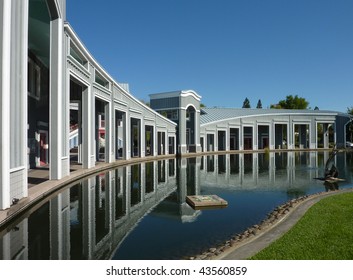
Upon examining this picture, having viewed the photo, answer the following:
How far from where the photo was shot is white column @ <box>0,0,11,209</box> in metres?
10.5

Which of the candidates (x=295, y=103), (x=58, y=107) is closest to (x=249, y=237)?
(x=58, y=107)

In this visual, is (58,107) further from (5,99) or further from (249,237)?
(249,237)

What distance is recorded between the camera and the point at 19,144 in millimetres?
12180

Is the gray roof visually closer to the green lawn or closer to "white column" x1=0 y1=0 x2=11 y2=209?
the green lawn

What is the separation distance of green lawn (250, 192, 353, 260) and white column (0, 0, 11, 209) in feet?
27.9

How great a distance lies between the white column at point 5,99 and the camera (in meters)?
10.5

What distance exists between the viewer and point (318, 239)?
8008 millimetres

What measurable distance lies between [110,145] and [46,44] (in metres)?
12.2

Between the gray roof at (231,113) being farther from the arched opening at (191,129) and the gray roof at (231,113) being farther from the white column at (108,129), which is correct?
the white column at (108,129)

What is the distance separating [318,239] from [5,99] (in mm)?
10405

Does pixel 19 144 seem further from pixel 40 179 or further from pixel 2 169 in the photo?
pixel 40 179

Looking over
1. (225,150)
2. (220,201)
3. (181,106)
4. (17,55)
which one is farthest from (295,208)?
(225,150)

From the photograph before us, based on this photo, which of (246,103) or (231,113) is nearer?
(231,113)

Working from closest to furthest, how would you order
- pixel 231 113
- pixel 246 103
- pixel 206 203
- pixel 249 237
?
pixel 249 237, pixel 206 203, pixel 231 113, pixel 246 103
